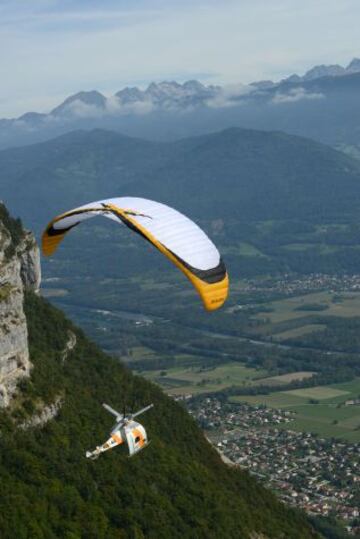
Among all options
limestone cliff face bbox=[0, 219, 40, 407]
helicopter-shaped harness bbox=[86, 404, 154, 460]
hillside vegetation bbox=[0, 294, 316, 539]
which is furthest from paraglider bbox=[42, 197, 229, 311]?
hillside vegetation bbox=[0, 294, 316, 539]

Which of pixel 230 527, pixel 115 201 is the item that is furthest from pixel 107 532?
pixel 115 201

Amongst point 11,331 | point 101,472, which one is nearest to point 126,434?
point 101,472

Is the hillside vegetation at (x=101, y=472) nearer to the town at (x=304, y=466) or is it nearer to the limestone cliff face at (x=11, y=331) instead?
the limestone cliff face at (x=11, y=331)

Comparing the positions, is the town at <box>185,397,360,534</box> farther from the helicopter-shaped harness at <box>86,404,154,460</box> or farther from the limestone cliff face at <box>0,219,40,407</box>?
the helicopter-shaped harness at <box>86,404,154,460</box>

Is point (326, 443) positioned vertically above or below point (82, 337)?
below

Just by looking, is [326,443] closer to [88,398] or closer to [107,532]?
[88,398]

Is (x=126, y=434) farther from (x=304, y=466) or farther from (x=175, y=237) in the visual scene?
(x=304, y=466)
